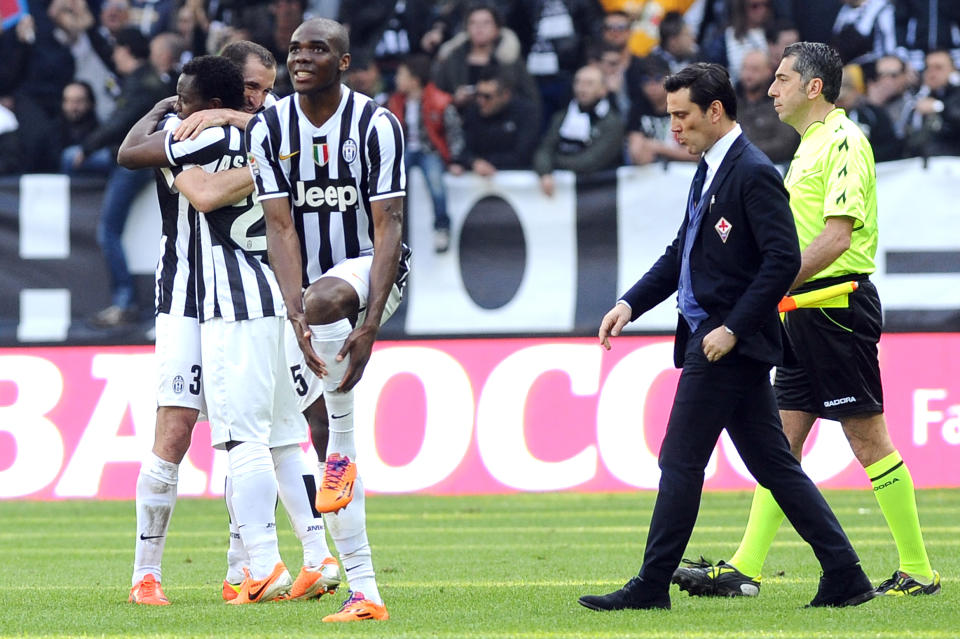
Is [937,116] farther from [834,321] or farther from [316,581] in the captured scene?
[316,581]

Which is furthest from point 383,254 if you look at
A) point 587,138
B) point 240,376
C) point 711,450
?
point 587,138

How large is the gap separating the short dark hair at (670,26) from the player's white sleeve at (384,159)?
9.49 metres

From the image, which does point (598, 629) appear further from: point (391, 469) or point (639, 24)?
point (639, 24)

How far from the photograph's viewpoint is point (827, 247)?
21.7 ft

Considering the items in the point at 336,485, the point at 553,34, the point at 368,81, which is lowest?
the point at 336,485

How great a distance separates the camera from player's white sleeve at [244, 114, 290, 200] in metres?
5.82

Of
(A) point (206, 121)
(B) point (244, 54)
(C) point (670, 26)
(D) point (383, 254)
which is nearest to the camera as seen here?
(D) point (383, 254)

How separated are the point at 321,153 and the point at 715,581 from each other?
2.51 meters

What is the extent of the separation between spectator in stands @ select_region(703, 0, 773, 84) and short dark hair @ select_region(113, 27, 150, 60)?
17.2ft

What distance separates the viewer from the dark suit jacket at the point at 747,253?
5.88 meters

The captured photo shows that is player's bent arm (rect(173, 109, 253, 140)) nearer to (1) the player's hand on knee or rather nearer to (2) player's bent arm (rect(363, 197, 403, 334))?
(2) player's bent arm (rect(363, 197, 403, 334))

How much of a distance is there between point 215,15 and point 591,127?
12.9 ft

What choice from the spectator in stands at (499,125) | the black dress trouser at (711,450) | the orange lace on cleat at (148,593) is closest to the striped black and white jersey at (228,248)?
the orange lace on cleat at (148,593)

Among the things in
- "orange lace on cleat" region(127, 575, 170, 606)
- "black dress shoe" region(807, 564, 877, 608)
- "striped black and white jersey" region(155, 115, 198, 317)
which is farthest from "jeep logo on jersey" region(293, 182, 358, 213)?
"black dress shoe" region(807, 564, 877, 608)
